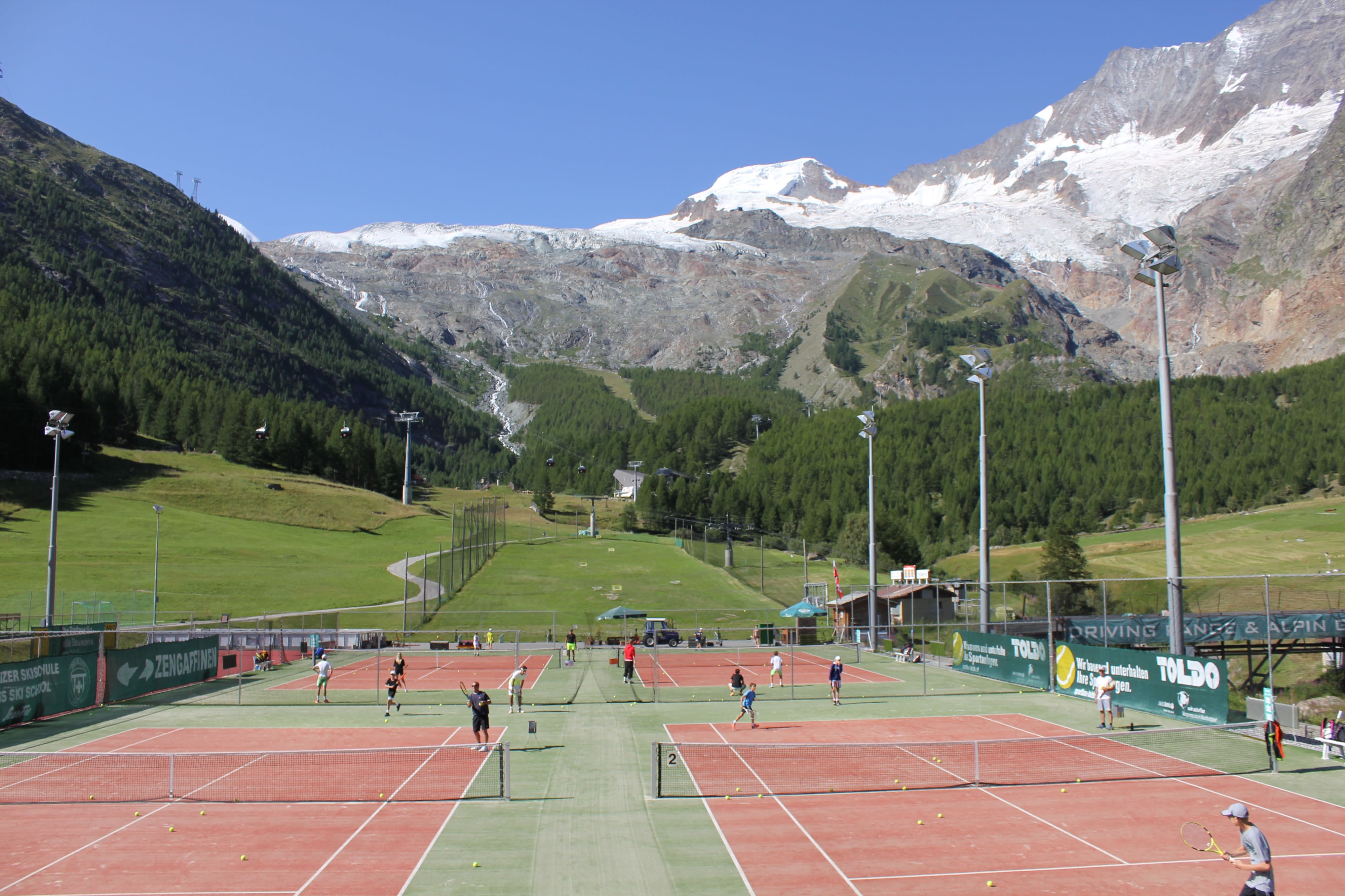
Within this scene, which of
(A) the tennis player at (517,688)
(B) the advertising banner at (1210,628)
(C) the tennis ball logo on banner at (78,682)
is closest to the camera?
(A) the tennis player at (517,688)

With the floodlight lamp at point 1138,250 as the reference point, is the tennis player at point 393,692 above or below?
below

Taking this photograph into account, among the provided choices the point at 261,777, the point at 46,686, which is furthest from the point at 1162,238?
the point at 46,686

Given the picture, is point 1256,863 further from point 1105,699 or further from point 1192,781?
point 1105,699

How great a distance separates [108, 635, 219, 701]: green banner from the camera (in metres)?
33.1

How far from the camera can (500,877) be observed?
45.0 ft

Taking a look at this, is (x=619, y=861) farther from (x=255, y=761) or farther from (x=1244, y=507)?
(x=1244, y=507)

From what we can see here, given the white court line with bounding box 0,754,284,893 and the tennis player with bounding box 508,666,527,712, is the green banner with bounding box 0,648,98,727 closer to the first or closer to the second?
the white court line with bounding box 0,754,284,893

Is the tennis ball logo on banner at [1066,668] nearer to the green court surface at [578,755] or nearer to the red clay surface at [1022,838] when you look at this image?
the green court surface at [578,755]

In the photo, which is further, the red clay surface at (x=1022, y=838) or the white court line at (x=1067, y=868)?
the white court line at (x=1067, y=868)

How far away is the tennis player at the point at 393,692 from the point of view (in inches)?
1184

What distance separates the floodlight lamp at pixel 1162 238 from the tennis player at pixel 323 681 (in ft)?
96.5

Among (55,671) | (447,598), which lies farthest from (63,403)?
(55,671)

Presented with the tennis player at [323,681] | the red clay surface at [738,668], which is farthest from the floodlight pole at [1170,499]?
the tennis player at [323,681]

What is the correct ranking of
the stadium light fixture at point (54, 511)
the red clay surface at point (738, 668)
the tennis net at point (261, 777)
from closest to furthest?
the tennis net at point (261, 777) < the red clay surface at point (738, 668) < the stadium light fixture at point (54, 511)
